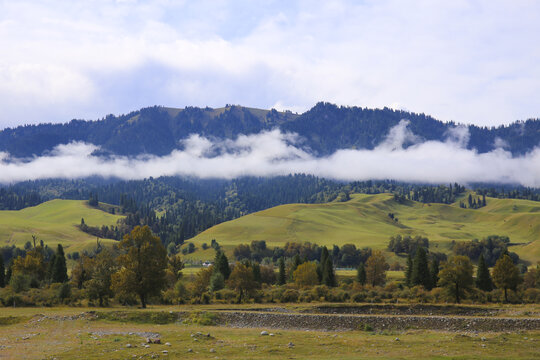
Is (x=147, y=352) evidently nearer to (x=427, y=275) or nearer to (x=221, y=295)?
(x=221, y=295)

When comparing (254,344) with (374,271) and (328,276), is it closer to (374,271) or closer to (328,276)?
(328,276)

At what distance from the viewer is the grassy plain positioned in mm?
28844

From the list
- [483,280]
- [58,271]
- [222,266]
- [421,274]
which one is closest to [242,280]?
[222,266]

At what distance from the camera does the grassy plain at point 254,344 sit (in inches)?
1136

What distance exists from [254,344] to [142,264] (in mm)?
34229

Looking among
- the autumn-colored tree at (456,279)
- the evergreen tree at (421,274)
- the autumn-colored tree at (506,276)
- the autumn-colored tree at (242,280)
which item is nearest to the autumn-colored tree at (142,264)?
the autumn-colored tree at (242,280)

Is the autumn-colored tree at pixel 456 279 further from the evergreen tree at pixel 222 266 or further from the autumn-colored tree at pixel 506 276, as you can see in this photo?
the evergreen tree at pixel 222 266

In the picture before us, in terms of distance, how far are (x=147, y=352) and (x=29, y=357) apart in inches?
274

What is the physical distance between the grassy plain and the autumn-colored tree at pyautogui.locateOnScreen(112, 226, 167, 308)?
61.0 ft

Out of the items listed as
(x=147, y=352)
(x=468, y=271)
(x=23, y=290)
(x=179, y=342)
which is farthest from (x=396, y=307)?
(x=23, y=290)

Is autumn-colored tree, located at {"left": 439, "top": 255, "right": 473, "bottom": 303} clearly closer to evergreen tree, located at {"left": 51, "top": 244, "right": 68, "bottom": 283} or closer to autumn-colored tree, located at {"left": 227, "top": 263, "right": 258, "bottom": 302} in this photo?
autumn-colored tree, located at {"left": 227, "top": 263, "right": 258, "bottom": 302}

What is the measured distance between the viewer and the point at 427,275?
3910 inches

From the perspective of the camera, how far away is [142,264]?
207 ft

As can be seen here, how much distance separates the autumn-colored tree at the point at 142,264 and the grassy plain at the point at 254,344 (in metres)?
18.6
